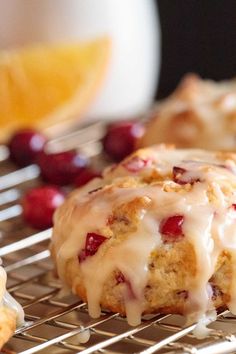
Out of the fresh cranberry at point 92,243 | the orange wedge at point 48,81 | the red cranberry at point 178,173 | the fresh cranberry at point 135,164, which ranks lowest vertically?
the fresh cranberry at point 92,243

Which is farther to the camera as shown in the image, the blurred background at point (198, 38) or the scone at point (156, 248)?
the blurred background at point (198, 38)

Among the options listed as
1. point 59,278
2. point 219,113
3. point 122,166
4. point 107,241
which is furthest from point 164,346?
point 219,113

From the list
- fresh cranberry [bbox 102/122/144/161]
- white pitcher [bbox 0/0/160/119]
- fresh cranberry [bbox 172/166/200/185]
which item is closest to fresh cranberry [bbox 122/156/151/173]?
fresh cranberry [bbox 172/166/200/185]

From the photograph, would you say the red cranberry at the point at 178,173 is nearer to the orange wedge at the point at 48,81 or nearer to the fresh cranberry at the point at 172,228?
the fresh cranberry at the point at 172,228

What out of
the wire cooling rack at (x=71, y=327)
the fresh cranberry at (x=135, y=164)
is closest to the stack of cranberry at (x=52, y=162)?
the wire cooling rack at (x=71, y=327)

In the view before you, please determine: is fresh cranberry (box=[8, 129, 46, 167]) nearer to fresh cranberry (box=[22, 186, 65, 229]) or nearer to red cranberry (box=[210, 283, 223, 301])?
fresh cranberry (box=[22, 186, 65, 229])

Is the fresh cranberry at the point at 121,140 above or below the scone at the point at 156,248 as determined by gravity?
above

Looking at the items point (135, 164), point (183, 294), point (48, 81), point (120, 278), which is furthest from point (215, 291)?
point (48, 81)

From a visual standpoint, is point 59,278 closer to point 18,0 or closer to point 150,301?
point 150,301
